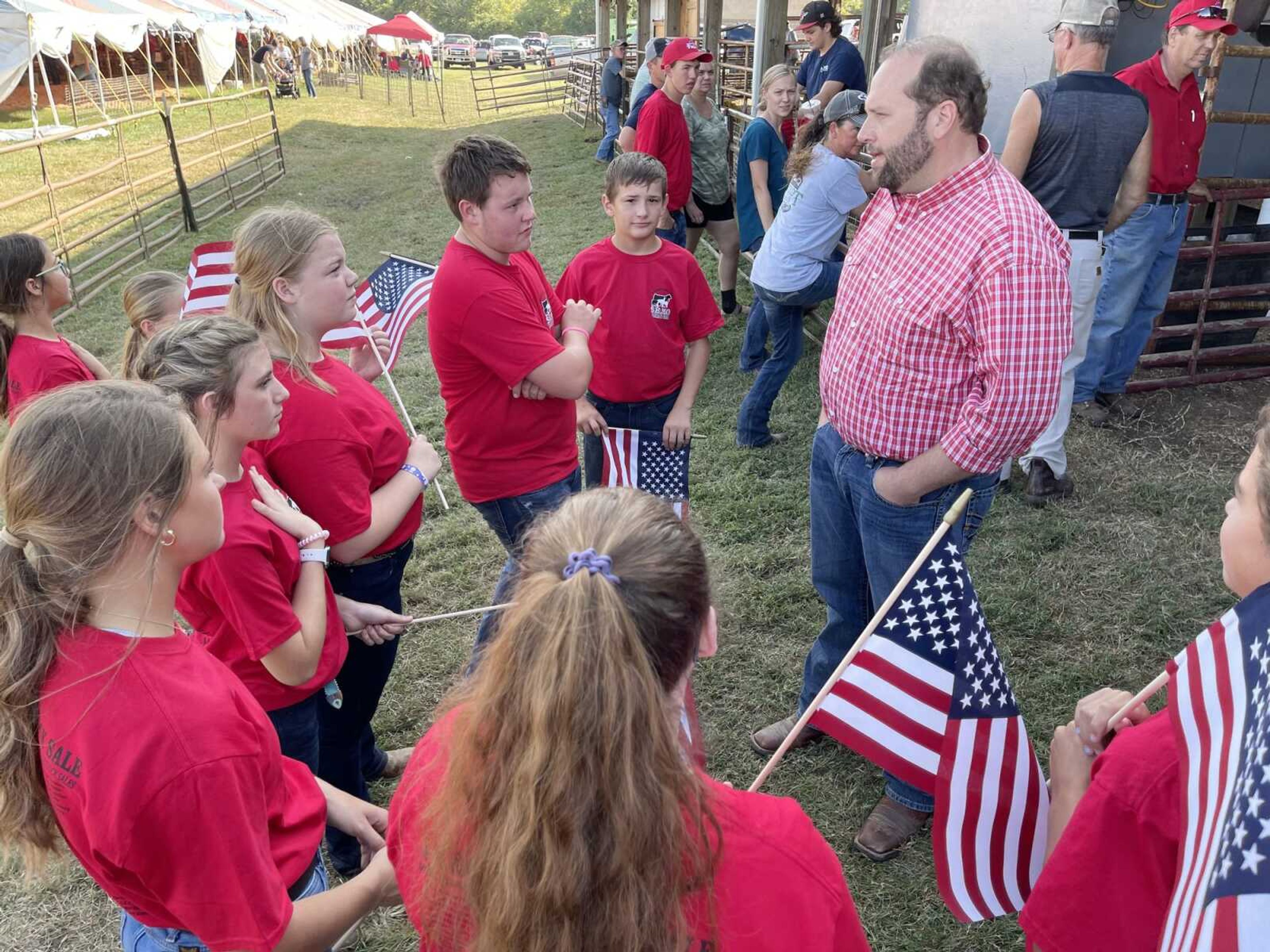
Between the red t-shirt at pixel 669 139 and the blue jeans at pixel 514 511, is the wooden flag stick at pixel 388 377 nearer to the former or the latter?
the blue jeans at pixel 514 511

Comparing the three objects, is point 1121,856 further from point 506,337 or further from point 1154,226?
point 1154,226

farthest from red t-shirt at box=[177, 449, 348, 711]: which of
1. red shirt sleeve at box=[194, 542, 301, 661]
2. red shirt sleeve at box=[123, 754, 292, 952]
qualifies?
red shirt sleeve at box=[123, 754, 292, 952]

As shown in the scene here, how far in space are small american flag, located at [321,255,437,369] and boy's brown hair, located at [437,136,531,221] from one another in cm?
221

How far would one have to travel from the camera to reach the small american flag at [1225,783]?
1.04 m

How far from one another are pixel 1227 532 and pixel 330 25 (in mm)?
45127

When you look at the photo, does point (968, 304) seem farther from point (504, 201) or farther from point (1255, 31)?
point (1255, 31)

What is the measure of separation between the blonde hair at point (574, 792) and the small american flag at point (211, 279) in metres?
3.76

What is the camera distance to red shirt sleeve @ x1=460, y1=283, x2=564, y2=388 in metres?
2.85

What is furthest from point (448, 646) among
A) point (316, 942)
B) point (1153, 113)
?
point (1153, 113)

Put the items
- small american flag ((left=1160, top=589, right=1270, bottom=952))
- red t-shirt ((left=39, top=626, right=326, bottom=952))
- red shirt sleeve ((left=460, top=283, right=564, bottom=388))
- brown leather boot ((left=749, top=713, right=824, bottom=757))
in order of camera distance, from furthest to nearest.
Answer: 1. brown leather boot ((left=749, top=713, right=824, bottom=757))
2. red shirt sleeve ((left=460, top=283, right=564, bottom=388))
3. red t-shirt ((left=39, top=626, right=326, bottom=952))
4. small american flag ((left=1160, top=589, right=1270, bottom=952))

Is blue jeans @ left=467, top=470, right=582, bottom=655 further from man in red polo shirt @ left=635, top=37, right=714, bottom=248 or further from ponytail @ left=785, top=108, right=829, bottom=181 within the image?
man in red polo shirt @ left=635, top=37, right=714, bottom=248

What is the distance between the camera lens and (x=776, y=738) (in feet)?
11.0

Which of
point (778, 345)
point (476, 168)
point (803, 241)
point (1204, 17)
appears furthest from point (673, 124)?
point (476, 168)

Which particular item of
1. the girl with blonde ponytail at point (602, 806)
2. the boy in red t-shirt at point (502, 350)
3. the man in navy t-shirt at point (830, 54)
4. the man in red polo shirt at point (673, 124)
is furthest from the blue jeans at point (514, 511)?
the man in navy t-shirt at point (830, 54)
